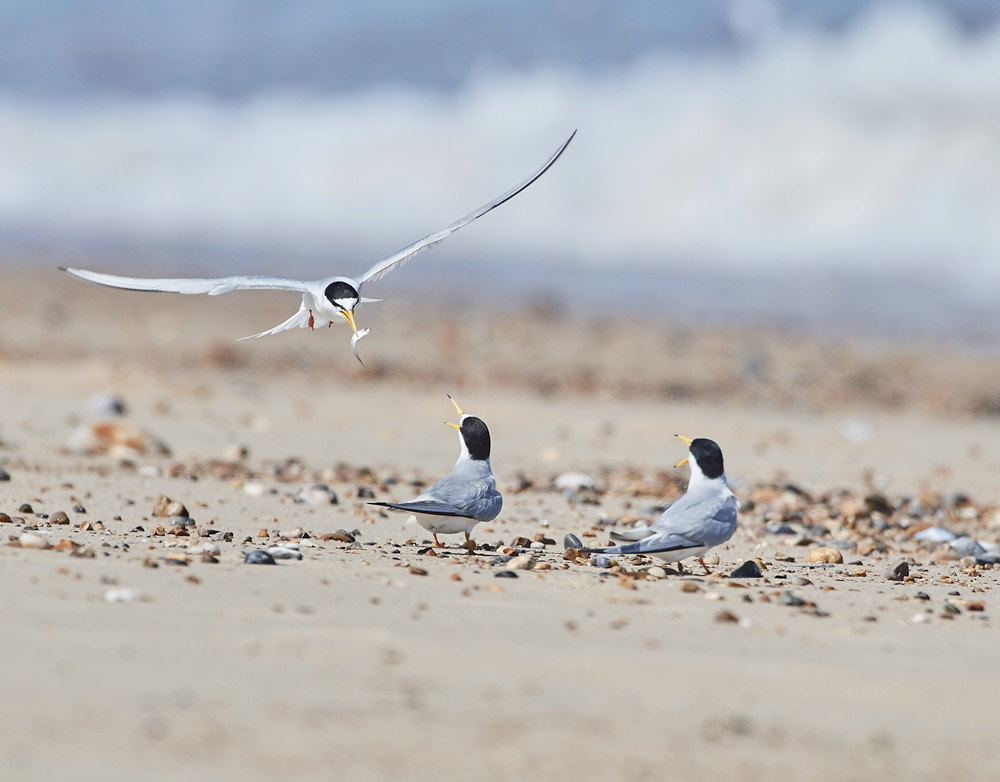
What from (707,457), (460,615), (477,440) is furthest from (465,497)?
(460,615)

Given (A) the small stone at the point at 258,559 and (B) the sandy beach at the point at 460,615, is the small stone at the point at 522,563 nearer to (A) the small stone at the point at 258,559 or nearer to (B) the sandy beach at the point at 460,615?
(B) the sandy beach at the point at 460,615

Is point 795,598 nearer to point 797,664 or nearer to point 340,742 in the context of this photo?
point 797,664

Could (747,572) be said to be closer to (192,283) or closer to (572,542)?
(572,542)

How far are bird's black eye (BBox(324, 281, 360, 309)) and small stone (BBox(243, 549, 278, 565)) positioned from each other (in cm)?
104

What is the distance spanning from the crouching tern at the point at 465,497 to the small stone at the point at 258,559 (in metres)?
0.53

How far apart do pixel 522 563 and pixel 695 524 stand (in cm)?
73

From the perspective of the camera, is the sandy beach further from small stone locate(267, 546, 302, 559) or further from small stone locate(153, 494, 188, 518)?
small stone locate(267, 546, 302, 559)

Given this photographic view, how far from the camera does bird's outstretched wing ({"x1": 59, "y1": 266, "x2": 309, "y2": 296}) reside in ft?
15.9

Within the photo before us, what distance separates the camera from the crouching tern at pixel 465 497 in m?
5.23

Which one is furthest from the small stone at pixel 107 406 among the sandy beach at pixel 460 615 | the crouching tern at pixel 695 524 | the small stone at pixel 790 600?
the small stone at pixel 790 600

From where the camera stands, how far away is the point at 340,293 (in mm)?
4949

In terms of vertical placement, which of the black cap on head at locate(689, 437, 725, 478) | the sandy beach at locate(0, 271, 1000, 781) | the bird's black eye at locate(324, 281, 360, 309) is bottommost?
the sandy beach at locate(0, 271, 1000, 781)

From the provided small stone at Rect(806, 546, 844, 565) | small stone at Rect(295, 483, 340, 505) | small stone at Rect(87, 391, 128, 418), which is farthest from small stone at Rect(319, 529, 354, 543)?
small stone at Rect(87, 391, 128, 418)

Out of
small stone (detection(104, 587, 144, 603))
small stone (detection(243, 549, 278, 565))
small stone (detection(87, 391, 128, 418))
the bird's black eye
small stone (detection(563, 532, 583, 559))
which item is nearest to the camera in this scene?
small stone (detection(104, 587, 144, 603))
